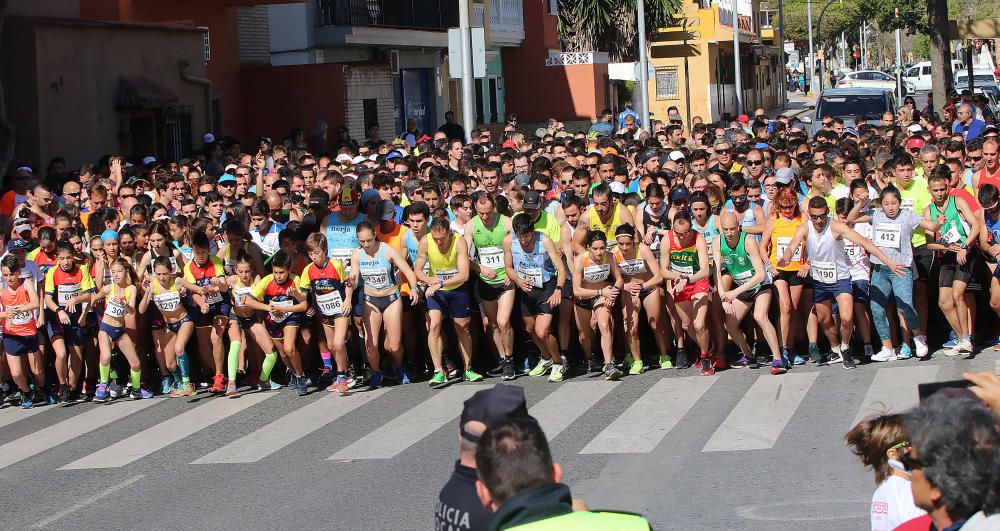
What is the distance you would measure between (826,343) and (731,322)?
1475mm

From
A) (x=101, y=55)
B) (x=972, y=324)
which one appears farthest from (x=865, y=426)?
(x=101, y=55)

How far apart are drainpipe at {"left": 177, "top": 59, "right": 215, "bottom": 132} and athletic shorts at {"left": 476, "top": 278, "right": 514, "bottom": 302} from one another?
47.9 ft

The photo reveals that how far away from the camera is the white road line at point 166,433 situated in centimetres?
1085

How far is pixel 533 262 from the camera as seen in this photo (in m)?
13.1

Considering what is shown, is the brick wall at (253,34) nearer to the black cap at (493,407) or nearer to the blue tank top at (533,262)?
the blue tank top at (533,262)

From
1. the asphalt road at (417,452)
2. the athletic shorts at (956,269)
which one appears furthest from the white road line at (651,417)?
the athletic shorts at (956,269)

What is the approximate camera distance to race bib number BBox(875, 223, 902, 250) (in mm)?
12516

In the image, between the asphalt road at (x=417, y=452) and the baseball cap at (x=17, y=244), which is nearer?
the asphalt road at (x=417, y=452)

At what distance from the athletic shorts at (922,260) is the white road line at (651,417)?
2236mm

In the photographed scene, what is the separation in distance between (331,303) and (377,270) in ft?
1.75

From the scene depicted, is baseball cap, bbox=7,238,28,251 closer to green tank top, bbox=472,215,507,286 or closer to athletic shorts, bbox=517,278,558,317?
green tank top, bbox=472,215,507,286

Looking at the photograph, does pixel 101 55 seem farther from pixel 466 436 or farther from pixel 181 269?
pixel 466 436

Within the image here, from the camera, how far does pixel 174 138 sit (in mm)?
26047

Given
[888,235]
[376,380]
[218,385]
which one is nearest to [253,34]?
[218,385]
